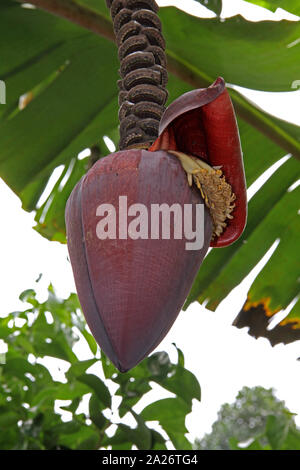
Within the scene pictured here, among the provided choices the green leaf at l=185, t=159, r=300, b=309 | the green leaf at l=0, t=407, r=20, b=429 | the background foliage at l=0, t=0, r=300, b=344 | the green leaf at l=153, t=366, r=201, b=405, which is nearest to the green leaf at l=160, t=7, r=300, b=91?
the background foliage at l=0, t=0, r=300, b=344

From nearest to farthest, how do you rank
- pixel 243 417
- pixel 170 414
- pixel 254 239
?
1. pixel 170 414
2. pixel 254 239
3. pixel 243 417

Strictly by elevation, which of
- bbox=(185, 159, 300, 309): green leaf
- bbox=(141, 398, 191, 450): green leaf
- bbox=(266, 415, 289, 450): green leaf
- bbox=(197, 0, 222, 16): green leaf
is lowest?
bbox=(266, 415, 289, 450): green leaf

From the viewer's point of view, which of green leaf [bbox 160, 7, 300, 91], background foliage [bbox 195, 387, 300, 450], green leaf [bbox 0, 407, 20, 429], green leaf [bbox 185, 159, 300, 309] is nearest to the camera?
green leaf [bbox 160, 7, 300, 91]

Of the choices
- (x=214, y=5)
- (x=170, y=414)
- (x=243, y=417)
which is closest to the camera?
(x=214, y=5)

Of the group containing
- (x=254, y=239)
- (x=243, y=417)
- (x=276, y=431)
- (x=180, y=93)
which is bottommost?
(x=276, y=431)

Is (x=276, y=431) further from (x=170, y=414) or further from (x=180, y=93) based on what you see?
(x=180, y=93)

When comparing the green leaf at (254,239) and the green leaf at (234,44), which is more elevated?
the green leaf at (234,44)

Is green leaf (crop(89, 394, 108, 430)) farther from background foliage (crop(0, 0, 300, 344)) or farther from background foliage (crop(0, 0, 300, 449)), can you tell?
background foliage (crop(0, 0, 300, 344))

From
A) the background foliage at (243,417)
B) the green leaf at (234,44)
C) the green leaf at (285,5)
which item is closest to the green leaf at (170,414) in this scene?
the green leaf at (234,44)

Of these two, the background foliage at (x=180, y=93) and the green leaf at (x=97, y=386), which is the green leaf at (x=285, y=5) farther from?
the green leaf at (x=97, y=386)

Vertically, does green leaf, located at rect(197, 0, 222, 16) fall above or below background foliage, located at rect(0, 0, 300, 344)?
above

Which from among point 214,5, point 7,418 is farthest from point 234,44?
point 7,418

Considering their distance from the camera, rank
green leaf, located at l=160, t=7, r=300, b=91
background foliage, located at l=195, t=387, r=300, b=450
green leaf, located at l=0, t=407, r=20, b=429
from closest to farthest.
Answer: green leaf, located at l=160, t=7, r=300, b=91 → green leaf, located at l=0, t=407, r=20, b=429 → background foliage, located at l=195, t=387, r=300, b=450

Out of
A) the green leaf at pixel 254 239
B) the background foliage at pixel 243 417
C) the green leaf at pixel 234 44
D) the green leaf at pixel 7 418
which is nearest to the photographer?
the green leaf at pixel 234 44
